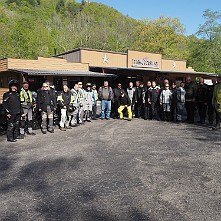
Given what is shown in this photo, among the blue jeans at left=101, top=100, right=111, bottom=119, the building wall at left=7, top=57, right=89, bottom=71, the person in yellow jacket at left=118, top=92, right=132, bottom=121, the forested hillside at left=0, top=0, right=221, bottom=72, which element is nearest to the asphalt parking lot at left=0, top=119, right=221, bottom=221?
the person in yellow jacket at left=118, top=92, right=132, bottom=121

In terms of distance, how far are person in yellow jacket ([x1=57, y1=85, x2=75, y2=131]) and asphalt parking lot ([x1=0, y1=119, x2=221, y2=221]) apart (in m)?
1.62

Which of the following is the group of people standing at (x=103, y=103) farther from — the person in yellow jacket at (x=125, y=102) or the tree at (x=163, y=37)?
the tree at (x=163, y=37)

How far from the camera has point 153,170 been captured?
4.26m

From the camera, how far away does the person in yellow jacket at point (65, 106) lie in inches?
320

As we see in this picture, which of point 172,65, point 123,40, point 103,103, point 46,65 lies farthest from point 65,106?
point 123,40

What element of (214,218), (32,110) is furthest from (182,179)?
(32,110)

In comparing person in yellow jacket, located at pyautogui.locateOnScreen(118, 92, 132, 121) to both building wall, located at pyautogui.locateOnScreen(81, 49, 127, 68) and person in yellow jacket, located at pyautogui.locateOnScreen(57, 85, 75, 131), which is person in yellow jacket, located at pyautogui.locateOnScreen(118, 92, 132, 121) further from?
building wall, located at pyautogui.locateOnScreen(81, 49, 127, 68)

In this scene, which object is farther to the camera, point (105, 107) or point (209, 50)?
point (209, 50)

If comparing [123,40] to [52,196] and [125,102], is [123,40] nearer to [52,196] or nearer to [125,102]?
[125,102]

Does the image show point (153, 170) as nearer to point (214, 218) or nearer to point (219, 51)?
point (214, 218)

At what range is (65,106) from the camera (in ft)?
26.8

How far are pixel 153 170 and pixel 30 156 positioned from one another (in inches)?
112

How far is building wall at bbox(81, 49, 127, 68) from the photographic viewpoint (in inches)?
866

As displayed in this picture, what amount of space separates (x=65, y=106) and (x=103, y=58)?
52.3 feet
